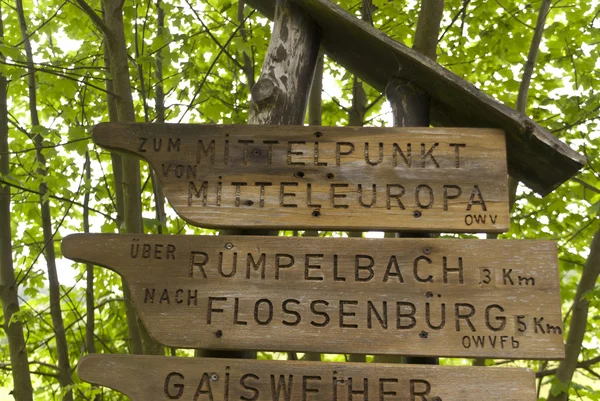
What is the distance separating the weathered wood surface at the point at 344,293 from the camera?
1.79 metres

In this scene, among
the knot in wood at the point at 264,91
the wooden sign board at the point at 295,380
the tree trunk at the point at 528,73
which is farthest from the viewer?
the tree trunk at the point at 528,73

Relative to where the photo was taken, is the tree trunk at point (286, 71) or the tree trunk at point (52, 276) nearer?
the tree trunk at point (286, 71)

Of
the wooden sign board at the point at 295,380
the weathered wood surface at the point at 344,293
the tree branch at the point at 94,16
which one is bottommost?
the wooden sign board at the point at 295,380

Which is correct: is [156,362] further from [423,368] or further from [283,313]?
[423,368]

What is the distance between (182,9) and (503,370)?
152 inches

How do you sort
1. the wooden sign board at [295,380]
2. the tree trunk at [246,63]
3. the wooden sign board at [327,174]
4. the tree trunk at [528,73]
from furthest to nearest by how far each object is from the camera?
1. the tree trunk at [246,63]
2. the tree trunk at [528,73]
3. the wooden sign board at [327,174]
4. the wooden sign board at [295,380]

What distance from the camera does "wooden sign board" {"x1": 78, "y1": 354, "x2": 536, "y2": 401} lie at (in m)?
1.76

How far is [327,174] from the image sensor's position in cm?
198

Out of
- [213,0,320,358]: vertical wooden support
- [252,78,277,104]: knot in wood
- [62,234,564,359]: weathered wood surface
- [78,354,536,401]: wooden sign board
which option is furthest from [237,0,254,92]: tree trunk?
[78,354,536,401]: wooden sign board

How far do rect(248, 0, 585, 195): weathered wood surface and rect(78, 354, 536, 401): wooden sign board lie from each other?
725 mm

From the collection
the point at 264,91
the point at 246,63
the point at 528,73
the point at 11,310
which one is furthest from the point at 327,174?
the point at 11,310

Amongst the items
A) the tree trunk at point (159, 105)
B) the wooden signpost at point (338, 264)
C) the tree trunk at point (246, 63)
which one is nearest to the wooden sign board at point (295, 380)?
the wooden signpost at point (338, 264)

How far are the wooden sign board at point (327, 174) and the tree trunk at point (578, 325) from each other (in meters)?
2.57

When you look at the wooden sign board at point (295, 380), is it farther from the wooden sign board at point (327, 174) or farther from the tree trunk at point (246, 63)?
the tree trunk at point (246, 63)
